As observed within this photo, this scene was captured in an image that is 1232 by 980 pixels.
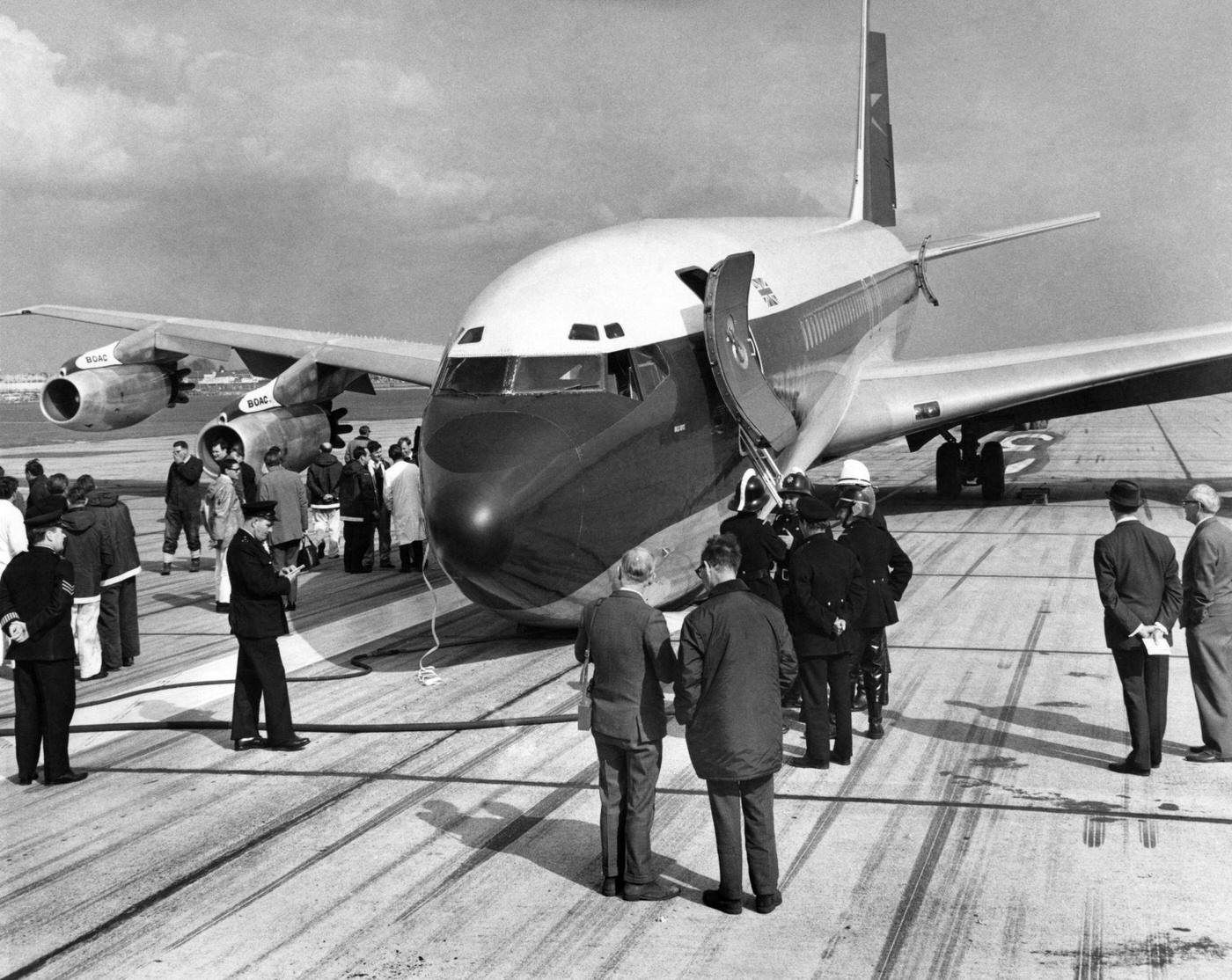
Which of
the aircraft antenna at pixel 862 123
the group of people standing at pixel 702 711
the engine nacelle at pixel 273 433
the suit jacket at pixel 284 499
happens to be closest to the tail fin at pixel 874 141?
the aircraft antenna at pixel 862 123

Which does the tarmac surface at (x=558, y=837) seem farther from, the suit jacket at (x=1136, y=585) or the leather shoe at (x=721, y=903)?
the suit jacket at (x=1136, y=585)

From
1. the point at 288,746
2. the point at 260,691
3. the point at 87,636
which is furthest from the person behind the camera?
the point at 87,636

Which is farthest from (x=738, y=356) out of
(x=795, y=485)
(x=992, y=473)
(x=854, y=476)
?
(x=992, y=473)

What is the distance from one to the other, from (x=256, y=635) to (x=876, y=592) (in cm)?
457

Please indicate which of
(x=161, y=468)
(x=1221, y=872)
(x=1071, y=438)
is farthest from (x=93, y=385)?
(x=1071, y=438)

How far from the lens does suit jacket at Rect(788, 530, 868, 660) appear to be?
8.29m

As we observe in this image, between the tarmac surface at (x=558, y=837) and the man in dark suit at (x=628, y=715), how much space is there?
22cm

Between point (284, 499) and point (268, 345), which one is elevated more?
point (268, 345)

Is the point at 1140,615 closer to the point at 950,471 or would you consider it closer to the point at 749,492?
the point at 749,492

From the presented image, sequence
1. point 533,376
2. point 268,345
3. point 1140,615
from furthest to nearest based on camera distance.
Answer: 1. point 268,345
2. point 533,376
3. point 1140,615

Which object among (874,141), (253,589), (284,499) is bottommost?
(253,589)

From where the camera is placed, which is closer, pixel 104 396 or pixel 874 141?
pixel 104 396

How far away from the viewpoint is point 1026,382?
65.8 feet

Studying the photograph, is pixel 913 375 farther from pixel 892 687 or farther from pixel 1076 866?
pixel 1076 866
